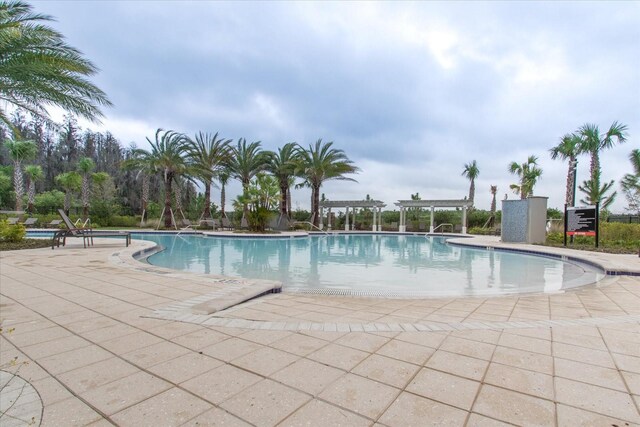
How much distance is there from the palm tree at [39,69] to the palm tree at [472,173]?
31667 millimetres

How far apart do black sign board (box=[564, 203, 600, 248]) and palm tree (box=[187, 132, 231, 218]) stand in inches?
763

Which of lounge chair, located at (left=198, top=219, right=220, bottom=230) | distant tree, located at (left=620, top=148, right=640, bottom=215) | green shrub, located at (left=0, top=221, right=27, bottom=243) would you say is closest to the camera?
green shrub, located at (left=0, top=221, right=27, bottom=243)

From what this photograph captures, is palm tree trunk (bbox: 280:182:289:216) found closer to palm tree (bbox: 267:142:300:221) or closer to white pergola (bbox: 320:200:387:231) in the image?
palm tree (bbox: 267:142:300:221)

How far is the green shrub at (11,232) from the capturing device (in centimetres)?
999

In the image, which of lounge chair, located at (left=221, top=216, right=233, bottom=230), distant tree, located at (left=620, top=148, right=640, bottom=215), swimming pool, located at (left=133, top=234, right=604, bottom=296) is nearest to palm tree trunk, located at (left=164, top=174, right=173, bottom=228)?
lounge chair, located at (left=221, top=216, right=233, bottom=230)

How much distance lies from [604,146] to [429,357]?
23.5 metres

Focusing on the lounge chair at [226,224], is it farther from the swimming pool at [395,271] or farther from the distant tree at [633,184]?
the distant tree at [633,184]

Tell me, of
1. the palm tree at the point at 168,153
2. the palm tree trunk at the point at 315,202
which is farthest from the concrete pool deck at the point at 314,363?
the palm tree trunk at the point at 315,202

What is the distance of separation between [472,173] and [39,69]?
33.0 m

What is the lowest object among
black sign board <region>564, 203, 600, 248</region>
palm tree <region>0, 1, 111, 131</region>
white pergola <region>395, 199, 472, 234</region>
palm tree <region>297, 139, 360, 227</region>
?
black sign board <region>564, 203, 600, 248</region>

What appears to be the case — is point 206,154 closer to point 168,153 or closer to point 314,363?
point 168,153

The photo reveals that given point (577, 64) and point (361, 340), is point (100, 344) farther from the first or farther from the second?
point (577, 64)

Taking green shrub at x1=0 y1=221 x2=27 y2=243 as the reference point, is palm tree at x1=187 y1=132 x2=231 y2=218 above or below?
above

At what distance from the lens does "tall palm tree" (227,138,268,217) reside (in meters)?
22.1
